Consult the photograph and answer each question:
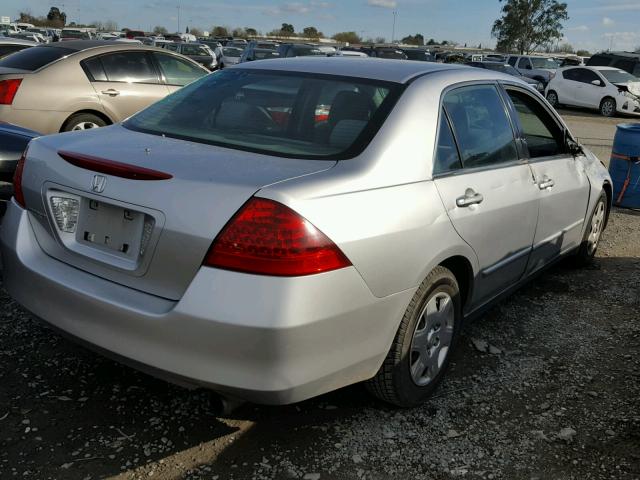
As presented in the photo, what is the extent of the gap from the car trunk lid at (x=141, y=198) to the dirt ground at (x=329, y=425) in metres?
0.60

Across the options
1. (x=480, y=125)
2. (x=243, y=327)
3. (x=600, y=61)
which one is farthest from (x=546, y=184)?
(x=600, y=61)

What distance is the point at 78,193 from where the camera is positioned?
2580mm

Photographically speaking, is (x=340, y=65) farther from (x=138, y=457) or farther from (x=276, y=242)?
(x=138, y=457)

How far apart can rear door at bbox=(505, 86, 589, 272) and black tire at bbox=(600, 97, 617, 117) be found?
18.9 meters

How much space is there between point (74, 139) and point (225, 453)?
1527 millimetres

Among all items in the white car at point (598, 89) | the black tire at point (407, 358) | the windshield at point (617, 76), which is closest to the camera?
the black tire at point (407, 358)

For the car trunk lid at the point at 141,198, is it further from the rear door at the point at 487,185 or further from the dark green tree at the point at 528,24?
the dark green tree at the point at 528,24

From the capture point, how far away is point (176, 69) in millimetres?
8969

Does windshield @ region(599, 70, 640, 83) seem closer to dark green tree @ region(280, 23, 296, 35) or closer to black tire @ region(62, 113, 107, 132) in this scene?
black tire @ region(62, 113, 107, 132)

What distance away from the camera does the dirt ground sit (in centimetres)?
263

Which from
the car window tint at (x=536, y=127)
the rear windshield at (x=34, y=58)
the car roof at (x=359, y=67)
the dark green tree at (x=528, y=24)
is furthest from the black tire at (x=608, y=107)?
the dark green tree at (x=528, y=24)

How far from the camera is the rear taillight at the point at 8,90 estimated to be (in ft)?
23.9

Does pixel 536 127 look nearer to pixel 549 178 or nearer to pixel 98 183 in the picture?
pixel 549 178

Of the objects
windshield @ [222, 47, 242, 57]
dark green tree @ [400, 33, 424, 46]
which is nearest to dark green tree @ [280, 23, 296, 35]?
dark green tree @ [400, 33, 424, 46]
